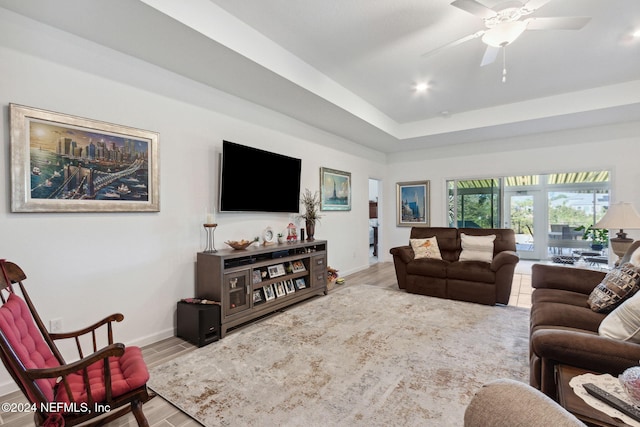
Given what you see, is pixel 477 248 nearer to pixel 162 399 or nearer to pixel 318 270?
pixel 318 270

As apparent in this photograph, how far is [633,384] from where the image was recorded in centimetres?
100

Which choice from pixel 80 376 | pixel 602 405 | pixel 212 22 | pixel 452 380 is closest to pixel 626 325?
pixel 602 405

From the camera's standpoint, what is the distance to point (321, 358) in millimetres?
2498

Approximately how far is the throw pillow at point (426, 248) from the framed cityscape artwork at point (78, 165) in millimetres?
3582

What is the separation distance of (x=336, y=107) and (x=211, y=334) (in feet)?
10.2

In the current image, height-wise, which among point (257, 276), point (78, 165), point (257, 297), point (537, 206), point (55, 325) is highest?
point (78, 165)

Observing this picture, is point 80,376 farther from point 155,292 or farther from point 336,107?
point 336,107

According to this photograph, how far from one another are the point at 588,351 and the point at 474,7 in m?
2.24

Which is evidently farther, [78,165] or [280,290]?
[280,290]

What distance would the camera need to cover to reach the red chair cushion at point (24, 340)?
4.30ft

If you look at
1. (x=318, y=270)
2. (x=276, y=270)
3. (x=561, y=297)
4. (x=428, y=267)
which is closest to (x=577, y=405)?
(x=561, y=297)

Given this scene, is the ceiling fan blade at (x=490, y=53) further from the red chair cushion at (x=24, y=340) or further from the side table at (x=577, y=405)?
the red chair cushion at (x=24, y=340)

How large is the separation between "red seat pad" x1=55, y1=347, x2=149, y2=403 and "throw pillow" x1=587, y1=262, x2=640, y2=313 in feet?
9.75

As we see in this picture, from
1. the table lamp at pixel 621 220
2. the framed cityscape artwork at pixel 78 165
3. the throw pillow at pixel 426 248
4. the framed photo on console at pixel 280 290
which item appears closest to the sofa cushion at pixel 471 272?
the throw pillow at pixel 426 248
